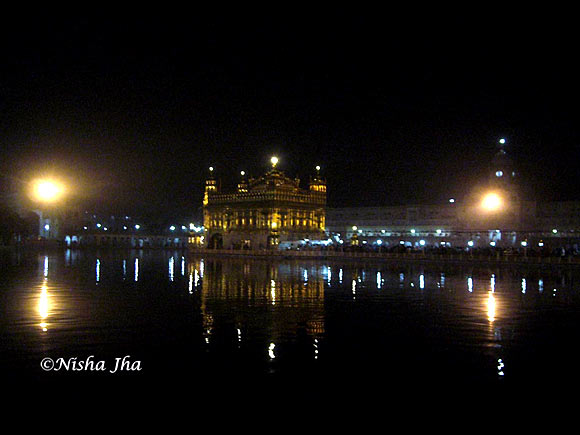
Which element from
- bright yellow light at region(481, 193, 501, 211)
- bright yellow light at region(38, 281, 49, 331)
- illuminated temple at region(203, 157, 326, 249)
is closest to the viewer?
bright yellow light at region(38, 281, 49, 331)

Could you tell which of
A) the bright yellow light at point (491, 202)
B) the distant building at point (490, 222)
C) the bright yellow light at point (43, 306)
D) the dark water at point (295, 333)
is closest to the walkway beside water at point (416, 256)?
the distant building at point (490, 222)

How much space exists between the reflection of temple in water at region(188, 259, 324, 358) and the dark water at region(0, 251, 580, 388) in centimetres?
6

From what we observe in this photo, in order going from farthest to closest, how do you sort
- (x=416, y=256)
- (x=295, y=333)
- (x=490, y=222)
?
(x=490, y=222), (x=416, y=256), (x=295, y=333)

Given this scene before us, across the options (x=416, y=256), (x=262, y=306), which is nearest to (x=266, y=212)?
(x=416, y=256)

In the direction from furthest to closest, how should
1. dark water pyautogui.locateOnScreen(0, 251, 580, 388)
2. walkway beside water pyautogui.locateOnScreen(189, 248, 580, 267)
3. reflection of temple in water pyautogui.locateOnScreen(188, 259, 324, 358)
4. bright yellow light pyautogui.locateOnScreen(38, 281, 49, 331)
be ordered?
walkway beside water pyautogui.locateOnScreen(189, 248, 580, 267)
bright yellow light pyautogui.locateOnScreen(38, 281, 49, 331)
reflection of temple in water pyautogui.locateOnScreen(188, 259, 324, 358)
dark water pyautogui.locateOnScreen(0, 251, 580, 388)

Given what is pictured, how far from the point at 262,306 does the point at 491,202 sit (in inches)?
2454

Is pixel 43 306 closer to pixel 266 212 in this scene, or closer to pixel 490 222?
pixel 266 212

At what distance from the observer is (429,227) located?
9231cm

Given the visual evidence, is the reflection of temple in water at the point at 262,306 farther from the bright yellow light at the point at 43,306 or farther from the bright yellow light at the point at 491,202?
the bright yellow light at the point at 491,202

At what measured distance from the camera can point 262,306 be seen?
2497 cm

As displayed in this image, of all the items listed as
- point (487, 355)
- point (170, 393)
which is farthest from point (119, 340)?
point (487, 355)

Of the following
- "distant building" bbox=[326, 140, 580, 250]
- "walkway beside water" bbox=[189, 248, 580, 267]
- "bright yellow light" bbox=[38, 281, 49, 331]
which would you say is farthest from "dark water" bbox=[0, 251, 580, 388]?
"distant building" bbox=[326, 140, 580, 250]

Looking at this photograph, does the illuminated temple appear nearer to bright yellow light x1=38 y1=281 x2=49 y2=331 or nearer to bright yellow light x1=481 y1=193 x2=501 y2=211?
bright yellow light x1=481 y1=193 x2=501 y2=211

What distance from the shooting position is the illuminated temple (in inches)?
3204
